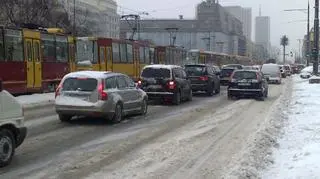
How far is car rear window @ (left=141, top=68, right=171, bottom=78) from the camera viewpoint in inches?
1009

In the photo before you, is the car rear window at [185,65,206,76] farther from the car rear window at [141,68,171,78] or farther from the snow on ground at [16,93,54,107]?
the snow on ground at [16,93,54,107]

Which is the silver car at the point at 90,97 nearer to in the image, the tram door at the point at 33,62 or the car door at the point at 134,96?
the car door at the point at 134,96

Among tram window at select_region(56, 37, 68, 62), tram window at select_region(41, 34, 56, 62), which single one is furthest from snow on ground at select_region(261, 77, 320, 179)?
tram window at select_region(56, 37, 68, 62)

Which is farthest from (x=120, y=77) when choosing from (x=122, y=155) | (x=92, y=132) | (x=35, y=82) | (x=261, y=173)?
(x=35, y=82)

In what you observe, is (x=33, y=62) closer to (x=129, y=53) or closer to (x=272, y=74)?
(x=129, y=53)

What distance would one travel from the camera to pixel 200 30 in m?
114

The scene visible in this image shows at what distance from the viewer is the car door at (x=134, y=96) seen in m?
19.1

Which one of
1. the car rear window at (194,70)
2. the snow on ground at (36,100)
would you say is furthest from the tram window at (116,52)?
the snow on ground at (36,100)

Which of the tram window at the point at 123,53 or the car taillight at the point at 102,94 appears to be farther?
the tram window at the point at 123,53

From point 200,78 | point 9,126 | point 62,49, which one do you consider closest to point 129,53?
point 62,49

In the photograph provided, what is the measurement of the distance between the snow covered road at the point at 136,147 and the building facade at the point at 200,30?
260ft

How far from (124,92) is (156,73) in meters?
7.34

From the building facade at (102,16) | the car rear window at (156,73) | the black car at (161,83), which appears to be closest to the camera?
the black car at (161,83)

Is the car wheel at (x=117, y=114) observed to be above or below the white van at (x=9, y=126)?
below
